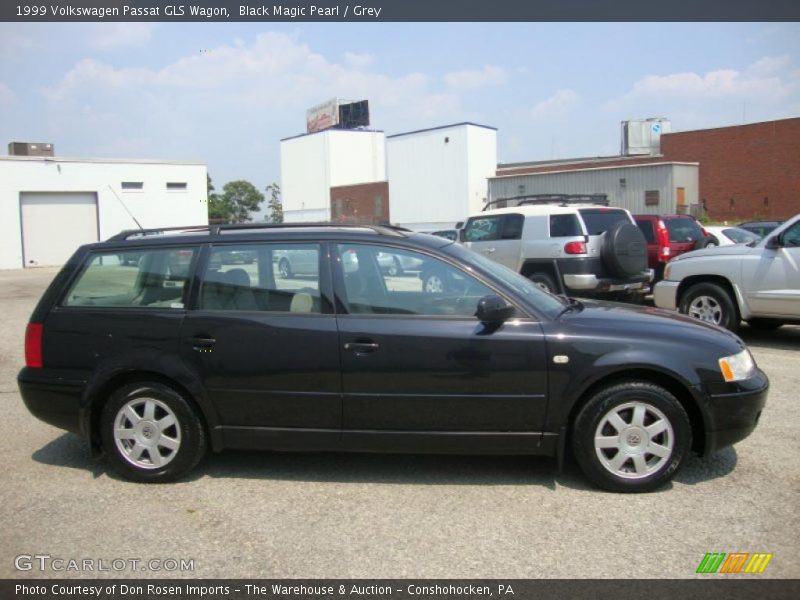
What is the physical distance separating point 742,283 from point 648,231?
208 inches

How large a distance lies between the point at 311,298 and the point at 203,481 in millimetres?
1434

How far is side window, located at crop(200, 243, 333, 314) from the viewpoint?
465 centimetres

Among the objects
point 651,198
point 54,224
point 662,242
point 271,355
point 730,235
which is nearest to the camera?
point 271,355

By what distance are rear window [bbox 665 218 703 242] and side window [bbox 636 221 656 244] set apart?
1.96 ft

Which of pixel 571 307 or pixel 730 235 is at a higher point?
pixel 730 235

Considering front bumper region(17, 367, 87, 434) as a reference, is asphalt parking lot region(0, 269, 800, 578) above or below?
below

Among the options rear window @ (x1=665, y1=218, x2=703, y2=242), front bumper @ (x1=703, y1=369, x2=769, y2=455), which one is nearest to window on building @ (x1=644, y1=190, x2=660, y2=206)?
rear window @ (x1=665, y1=218, x2=703, y2=242)

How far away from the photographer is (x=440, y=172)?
4734 centimetres

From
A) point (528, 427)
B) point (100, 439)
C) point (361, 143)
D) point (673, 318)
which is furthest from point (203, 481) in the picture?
point (361, 143)

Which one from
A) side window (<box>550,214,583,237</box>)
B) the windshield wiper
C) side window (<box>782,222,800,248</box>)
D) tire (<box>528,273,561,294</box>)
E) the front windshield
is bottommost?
tire (<box>528,273,561,294</box>)

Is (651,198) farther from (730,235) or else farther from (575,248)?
(575,248)

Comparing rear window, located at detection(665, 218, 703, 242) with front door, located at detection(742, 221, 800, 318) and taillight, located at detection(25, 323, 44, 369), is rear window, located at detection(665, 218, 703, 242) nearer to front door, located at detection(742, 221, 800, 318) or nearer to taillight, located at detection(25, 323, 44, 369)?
front door, located at detection(742, 221, 800, 318)

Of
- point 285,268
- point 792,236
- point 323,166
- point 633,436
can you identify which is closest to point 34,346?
point 285,268

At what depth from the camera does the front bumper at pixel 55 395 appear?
15.6ft
